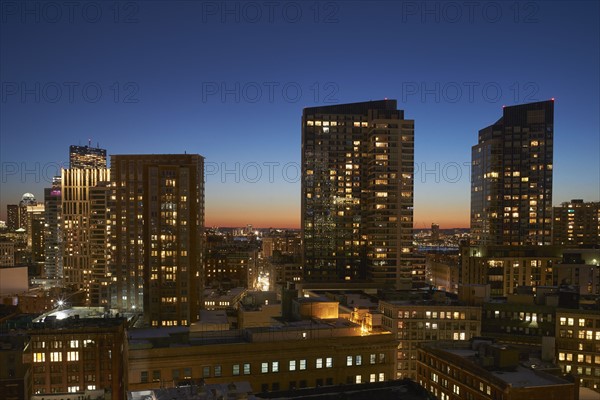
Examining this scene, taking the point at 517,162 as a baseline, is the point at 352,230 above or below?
below

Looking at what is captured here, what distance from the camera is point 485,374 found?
51.0 meters

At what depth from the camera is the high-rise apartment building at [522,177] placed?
174 meters

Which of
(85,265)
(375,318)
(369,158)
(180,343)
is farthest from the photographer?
(85,265)

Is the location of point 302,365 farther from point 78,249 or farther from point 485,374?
point 78,249

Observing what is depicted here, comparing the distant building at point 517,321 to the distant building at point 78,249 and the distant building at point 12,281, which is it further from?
the distant building at point 78,249

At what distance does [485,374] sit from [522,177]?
137763 millimetres

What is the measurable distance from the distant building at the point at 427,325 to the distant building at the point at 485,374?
15856 millimetres

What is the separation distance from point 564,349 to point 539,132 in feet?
375

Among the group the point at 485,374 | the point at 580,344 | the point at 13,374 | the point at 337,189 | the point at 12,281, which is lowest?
the point at 12,281

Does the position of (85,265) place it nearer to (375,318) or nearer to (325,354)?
(375,318)

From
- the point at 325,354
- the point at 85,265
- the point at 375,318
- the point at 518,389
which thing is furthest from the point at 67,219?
the point at 518,389

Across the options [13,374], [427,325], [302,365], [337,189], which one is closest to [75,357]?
[13,374]

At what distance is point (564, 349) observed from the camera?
77125 mm

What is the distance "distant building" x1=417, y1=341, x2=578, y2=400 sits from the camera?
47250mm
